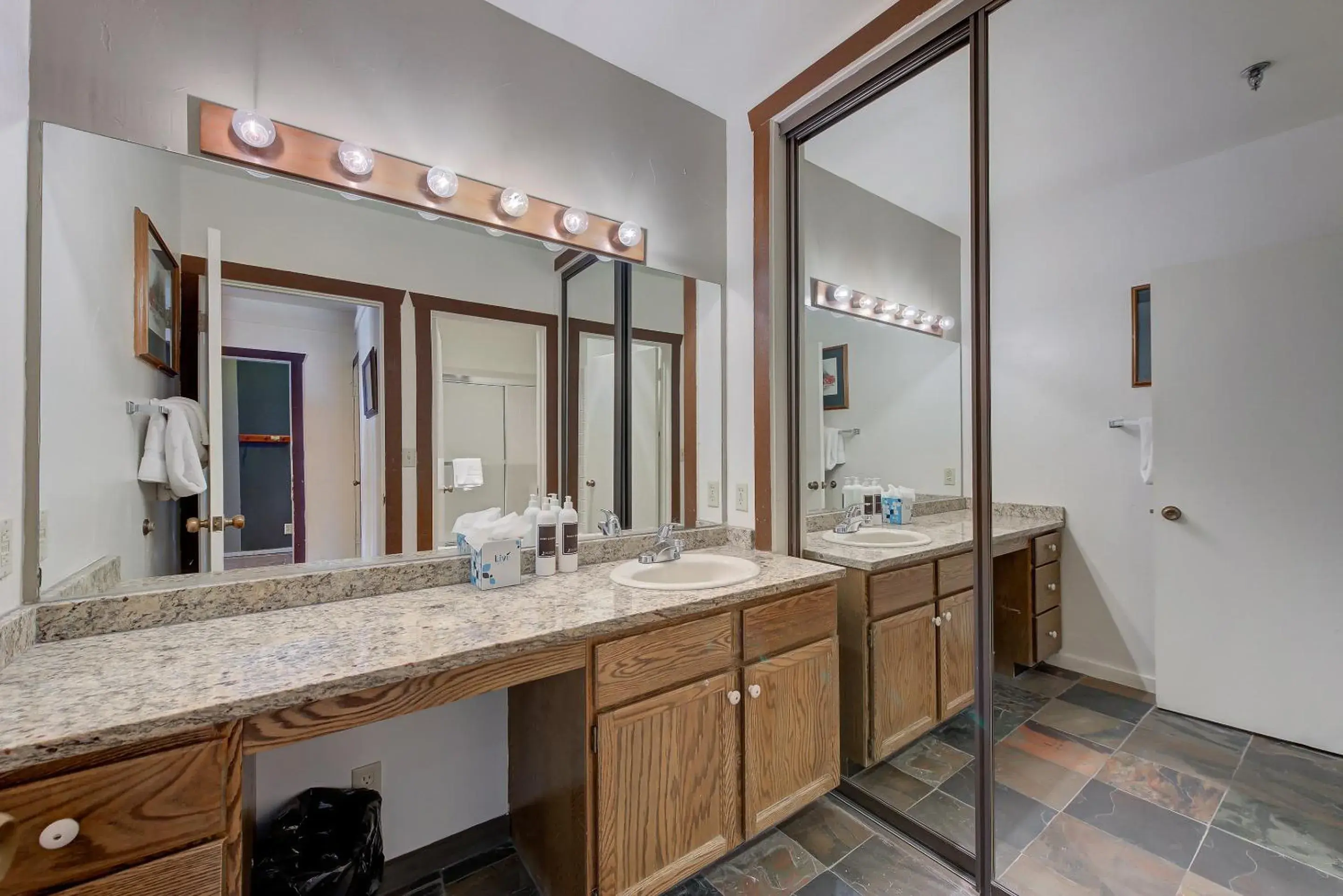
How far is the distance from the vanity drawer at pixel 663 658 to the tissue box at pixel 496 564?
1.33ft

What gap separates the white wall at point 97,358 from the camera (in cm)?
108

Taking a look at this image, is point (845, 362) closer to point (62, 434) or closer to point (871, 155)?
point (871, 155)

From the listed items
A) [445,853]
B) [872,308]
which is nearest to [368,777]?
[445,853]

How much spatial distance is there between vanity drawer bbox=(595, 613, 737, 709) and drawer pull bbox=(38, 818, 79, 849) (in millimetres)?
799

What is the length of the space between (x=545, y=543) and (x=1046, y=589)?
1.48m

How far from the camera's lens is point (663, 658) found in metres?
1.30

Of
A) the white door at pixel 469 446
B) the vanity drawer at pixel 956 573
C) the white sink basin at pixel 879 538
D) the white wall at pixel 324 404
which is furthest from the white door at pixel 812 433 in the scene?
the white wall at pixel 324 404

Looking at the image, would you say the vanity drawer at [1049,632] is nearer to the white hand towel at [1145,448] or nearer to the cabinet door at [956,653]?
the cabinet door at [956,653]

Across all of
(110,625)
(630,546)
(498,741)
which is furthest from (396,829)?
(630,546)

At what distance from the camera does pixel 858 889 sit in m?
1.46

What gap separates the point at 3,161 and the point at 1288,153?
2.61 metres

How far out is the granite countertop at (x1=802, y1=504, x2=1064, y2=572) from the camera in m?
1.50

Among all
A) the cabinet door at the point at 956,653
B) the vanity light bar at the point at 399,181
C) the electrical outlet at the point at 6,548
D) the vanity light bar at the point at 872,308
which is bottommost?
the cabinet door at the point at 956,653

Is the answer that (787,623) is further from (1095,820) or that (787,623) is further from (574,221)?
(574,221)
